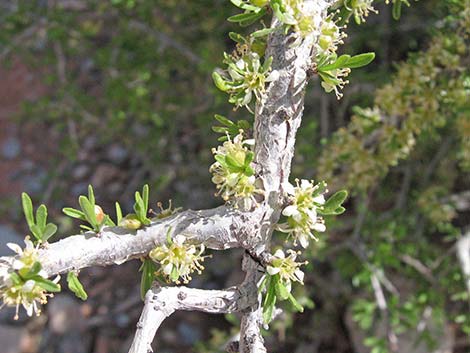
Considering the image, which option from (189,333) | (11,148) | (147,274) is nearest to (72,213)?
(147,274)

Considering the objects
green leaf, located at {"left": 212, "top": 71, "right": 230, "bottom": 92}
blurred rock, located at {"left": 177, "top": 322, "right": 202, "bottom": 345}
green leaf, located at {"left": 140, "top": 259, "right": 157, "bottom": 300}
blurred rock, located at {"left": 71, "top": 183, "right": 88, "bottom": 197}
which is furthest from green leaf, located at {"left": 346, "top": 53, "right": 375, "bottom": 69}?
blurred rock, located at {"left": 71, "top": 183, "right": 88, "bottom": 197}

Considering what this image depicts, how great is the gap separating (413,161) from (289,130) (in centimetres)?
190

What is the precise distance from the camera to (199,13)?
11.0 feet

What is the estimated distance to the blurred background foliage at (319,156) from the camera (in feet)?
7.68

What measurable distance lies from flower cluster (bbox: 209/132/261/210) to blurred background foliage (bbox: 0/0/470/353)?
2.81ft

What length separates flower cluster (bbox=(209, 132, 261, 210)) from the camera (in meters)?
1.45

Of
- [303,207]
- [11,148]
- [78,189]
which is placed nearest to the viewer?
[303,207]

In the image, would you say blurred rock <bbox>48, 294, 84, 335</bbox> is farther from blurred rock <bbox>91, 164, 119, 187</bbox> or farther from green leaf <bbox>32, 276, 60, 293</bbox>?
green leaf <bbox>32, 276, 60, 293</bbox>

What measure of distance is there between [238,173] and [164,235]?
220 millimetres

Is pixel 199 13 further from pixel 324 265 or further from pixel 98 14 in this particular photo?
pixel 324 265

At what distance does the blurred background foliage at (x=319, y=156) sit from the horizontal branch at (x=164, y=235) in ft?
2.99

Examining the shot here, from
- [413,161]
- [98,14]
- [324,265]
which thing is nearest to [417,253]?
[413,161]

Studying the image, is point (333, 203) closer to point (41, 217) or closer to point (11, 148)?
point (41, 217)

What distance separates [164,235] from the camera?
4.82 feet
